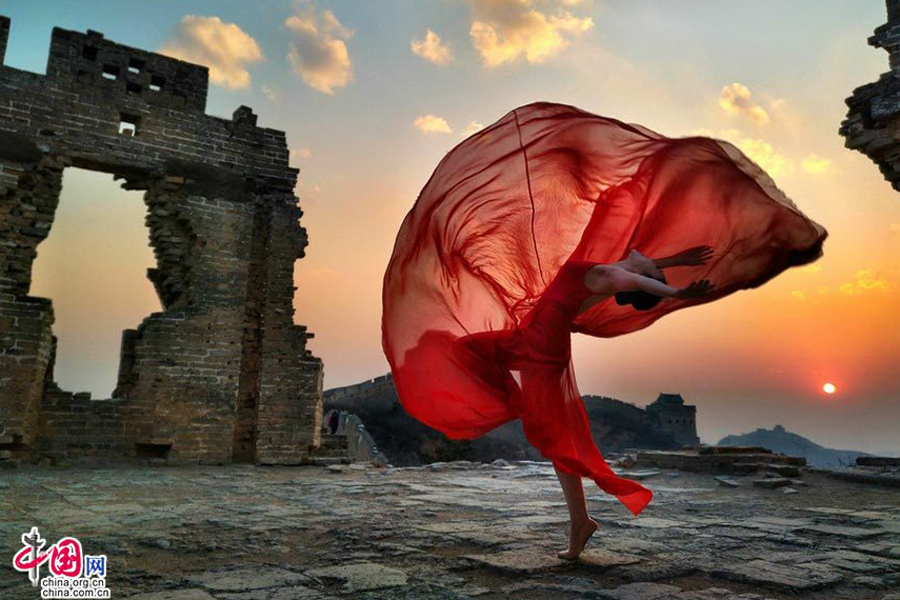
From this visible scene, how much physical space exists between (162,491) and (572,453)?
14.8ft

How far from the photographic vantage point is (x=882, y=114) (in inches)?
306

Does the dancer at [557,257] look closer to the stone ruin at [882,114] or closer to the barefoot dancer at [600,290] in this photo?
the barefoot dancer at [600,290]

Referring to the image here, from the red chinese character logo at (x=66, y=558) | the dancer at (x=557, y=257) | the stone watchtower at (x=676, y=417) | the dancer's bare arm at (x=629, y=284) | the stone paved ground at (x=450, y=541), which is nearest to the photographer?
the stone paved ground at (x=450, y=541)

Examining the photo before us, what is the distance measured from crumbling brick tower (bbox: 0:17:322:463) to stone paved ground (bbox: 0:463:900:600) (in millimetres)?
3352

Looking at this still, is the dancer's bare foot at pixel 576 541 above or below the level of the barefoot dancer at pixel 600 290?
below

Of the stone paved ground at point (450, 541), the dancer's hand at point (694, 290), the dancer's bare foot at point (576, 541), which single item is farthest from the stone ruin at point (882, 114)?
the dancer's bare foot at point (576, 541)

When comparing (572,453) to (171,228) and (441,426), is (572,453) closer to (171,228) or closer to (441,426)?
(441,426)

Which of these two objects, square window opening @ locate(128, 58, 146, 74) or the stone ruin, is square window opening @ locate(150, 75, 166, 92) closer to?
square window opening @ locate(128, 58, 146, 74)

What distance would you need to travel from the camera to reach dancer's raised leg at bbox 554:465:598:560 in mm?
2814

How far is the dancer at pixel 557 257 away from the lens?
3.01 metres

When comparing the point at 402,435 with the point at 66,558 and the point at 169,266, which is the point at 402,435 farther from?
the point at 66,558

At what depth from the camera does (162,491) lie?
5.75 meters

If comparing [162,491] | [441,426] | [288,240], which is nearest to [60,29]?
[288,240]

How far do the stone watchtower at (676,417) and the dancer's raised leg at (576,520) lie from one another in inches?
1528
